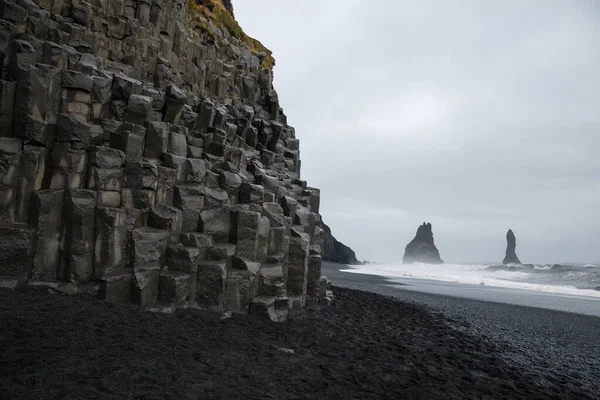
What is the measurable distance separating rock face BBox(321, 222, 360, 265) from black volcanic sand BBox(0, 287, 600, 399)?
6450cm

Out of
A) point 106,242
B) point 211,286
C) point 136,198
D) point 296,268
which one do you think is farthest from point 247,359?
point 296,268

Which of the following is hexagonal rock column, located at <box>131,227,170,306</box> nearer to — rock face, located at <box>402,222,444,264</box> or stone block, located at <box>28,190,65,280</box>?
stone block, located at <box>28,190,65,280</box>

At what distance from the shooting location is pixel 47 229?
35.3ft

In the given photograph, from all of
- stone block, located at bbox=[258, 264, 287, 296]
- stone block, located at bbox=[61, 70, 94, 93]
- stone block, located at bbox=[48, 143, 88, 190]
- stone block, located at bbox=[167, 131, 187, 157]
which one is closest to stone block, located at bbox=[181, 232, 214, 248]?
stone block, located at bbox=[258, 264, 287, 296]

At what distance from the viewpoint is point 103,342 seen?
784 centimetres

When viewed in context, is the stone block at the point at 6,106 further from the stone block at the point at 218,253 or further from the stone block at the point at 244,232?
the stone block at the point at 244,232

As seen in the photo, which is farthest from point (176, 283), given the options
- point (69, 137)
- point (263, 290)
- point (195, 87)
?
point (195, 87)

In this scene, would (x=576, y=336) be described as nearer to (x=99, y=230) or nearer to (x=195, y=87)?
(x=99, y=230)

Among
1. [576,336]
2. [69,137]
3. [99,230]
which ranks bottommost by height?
[576,336]

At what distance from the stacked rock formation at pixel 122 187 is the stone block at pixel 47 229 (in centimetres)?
3

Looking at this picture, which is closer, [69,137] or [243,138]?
[69,137]

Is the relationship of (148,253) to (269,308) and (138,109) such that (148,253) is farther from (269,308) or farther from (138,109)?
(138,109)

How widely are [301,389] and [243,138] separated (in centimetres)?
1654

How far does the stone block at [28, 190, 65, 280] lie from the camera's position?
10609mm
